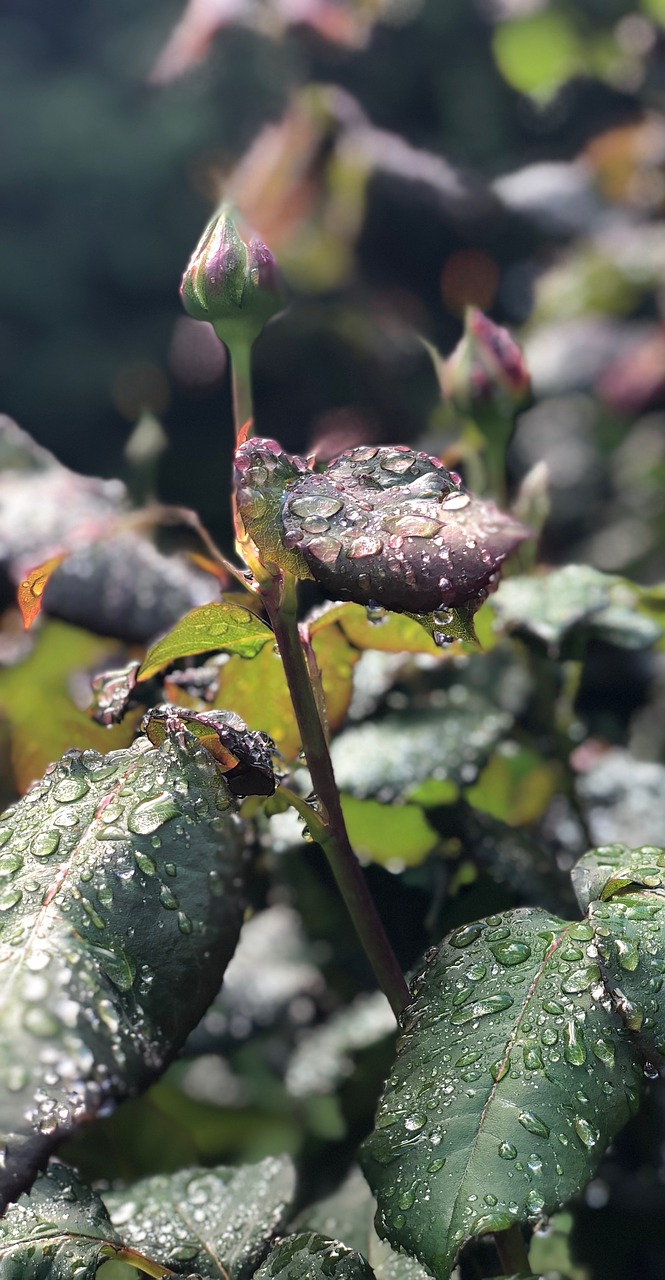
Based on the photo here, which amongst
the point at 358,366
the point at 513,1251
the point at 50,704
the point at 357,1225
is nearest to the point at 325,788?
the point at 513,1251

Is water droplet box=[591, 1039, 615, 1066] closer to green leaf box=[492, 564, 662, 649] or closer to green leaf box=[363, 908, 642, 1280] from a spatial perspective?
green leaf box=[363, 908, 642, 1280]

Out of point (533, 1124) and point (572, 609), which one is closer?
point (533, 1124)

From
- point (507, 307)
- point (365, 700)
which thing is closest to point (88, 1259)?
point (365, 700)

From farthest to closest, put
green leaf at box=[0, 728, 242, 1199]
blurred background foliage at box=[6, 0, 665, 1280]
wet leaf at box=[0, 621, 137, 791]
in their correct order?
blurred background foliage at box=[6, 0, 665, 1280], wet leaf at box=[0, 621, 137, 791], green leaf at box=[0, 728, 242, 1199]

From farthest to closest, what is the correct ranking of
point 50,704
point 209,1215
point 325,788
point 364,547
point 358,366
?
point 358,366 < point 50,704 < point 209,1215 < point 325,788 < point 364,547

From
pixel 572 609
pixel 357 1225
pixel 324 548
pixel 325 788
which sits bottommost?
pixel 357 1225

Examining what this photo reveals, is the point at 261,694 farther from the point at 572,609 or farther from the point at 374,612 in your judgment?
the point at 572,609

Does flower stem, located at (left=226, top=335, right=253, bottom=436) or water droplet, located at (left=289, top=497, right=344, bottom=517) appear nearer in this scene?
water droplet, located at (left=289, top=497, right=344, bottom=517)

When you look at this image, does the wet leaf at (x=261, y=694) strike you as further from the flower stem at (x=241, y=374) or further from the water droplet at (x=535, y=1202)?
the water droplet at (x=535, y=1202)

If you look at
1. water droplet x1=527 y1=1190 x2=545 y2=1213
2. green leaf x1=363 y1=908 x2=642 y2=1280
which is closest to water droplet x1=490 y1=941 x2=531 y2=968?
green leaf x1=363 y1=908 x2=642 y2=1280
